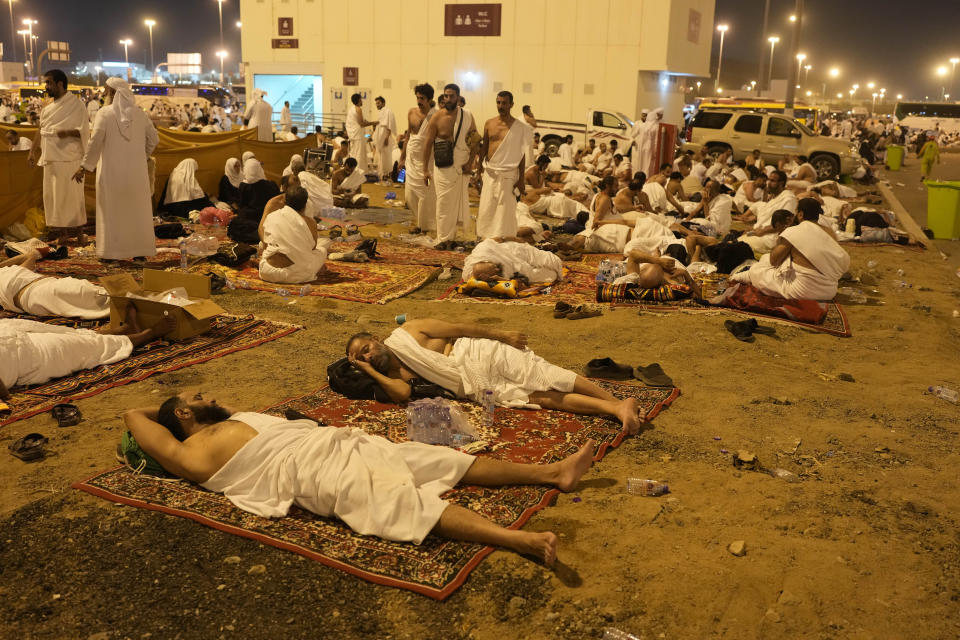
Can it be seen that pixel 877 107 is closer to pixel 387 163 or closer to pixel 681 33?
pixel 681 33

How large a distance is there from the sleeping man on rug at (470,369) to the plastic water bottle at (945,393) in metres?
2.34

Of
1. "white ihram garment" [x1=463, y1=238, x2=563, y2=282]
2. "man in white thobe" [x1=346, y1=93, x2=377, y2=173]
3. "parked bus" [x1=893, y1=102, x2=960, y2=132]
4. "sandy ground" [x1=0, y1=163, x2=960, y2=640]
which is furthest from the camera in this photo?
"parked bus" [x1=893, y1=102, x2=960, y2=132]

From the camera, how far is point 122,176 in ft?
29.5

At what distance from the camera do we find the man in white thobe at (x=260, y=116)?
726 inches

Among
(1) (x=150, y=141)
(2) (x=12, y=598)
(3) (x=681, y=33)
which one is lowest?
(2) (x=12, y=598)

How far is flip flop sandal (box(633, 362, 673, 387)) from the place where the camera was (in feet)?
18.7

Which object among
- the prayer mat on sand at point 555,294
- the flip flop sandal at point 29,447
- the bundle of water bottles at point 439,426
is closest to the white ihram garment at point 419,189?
the prayer mat on sand at point 555,294

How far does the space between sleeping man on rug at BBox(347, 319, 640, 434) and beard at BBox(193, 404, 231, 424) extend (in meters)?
1.16

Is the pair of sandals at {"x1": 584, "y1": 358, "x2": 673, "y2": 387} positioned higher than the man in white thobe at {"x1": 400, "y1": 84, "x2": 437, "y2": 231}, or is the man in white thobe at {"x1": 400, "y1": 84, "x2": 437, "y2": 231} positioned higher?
the man in white thobe at {"x1": 400, "y1": 84, "x2": 437, "y2": 231}

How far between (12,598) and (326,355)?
3.33 meters

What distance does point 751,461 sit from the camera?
441 cm

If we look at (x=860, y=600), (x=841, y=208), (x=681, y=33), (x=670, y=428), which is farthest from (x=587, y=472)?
(x=681, y=33)

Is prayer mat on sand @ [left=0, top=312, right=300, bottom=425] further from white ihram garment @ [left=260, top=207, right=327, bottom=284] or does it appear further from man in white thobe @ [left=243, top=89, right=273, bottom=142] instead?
man in white thobe @ [left=243, top=89, right=273, bottom=142]

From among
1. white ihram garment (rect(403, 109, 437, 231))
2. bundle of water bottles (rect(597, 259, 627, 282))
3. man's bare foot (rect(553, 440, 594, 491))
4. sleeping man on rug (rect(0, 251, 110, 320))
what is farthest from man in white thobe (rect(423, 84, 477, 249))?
man's bare foot (rect(553, 440, 594, 491))
